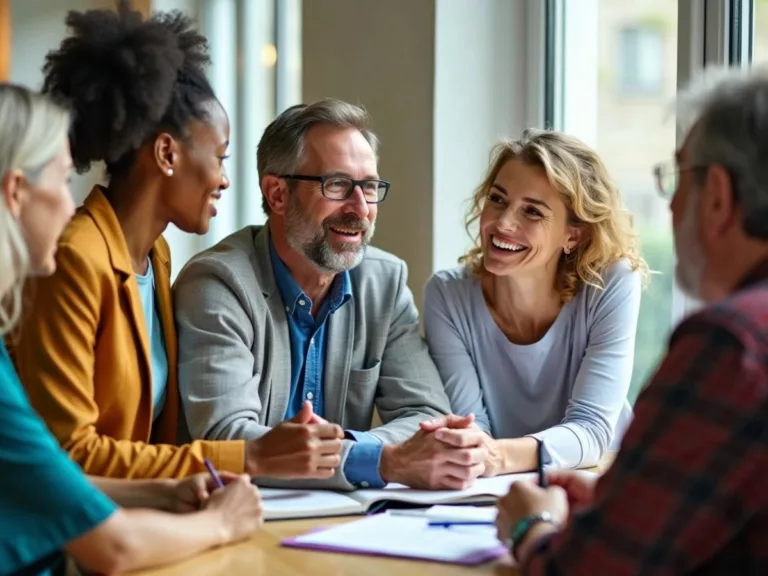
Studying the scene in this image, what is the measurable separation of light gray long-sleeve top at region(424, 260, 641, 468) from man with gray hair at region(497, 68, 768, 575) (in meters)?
1.10

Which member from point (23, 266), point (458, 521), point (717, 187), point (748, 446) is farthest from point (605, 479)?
point (23, 266)

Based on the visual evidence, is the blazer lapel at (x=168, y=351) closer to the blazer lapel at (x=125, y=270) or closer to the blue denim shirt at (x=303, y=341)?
the blazer lapel at (x=125, y=270)

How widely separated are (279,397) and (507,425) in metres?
0.53

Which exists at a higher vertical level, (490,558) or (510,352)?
(510,352)

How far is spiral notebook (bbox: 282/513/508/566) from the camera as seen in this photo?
143 centimetres

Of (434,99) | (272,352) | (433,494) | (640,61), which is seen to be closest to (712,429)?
(433,494)

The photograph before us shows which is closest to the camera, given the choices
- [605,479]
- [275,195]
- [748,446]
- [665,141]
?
[748,446]

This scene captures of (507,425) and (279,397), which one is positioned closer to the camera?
(279,397)

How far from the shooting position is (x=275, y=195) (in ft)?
7.61

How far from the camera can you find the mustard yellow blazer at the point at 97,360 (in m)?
1.72

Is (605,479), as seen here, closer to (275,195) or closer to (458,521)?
(458,521)

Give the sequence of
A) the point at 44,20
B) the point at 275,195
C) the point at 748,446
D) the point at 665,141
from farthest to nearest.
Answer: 1. the point at 44,20
2. the point at 665,141
3. the point at 275,195
4. the point at 748,446

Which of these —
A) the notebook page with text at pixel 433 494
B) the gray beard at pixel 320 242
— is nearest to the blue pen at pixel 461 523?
the notebook page with text at pixel 433 494

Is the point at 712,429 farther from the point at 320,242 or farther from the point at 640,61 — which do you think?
the point at 640,61
